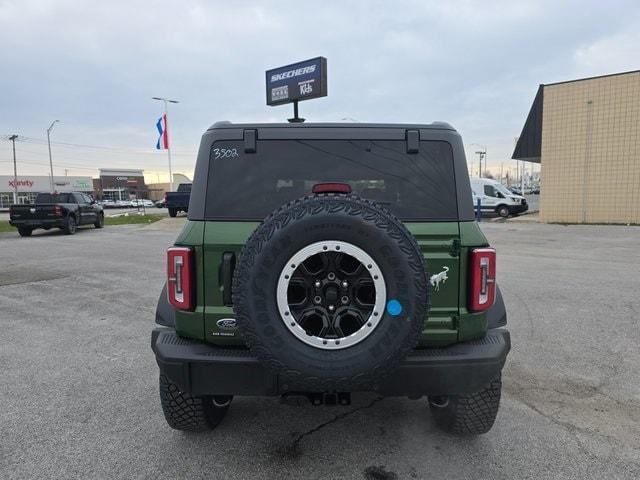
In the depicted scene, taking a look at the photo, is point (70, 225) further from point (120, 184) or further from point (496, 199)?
point (120, 184)

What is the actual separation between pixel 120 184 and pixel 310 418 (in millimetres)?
113057

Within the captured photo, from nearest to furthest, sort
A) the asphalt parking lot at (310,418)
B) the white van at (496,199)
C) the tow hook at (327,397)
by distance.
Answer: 1. the tow hook at (327,397)
2. the asphalt parking lot at (310,418)
3. the white van at (496,199)

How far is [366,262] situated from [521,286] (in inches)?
260

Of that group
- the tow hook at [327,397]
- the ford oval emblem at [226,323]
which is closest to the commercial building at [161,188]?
the ford oval emblem at [226,323]

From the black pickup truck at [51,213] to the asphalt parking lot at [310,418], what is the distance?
12.6 m

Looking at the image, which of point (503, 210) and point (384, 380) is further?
point (503, 210)

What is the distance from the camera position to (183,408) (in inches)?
118

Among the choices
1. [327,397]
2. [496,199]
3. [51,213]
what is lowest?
[327,397]

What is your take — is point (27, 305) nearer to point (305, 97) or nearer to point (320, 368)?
point (320, 368)

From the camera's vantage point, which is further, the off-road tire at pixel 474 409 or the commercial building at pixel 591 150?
the commercial building at pixel 591 150

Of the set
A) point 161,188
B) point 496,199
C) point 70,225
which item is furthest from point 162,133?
point 161,188

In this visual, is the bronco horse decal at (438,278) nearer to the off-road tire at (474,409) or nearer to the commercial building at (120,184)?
the off-road tire at (474,409)

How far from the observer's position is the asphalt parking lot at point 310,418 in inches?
109

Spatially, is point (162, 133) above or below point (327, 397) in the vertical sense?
above
